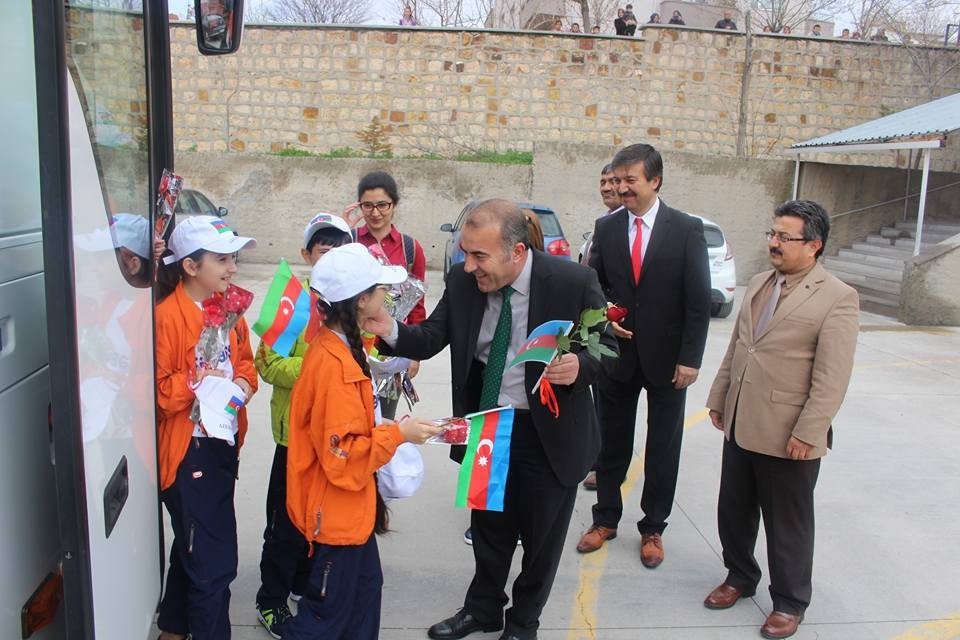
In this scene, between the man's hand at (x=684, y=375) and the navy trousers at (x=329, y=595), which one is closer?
the navy trousers at (x=329, y=595)

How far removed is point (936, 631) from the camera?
3.58 meters

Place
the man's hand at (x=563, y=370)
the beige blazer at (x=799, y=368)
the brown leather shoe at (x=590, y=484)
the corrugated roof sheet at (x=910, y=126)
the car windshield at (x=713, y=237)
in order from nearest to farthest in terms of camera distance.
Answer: the man's hand at (x=563, y=370)
the beige blazer at (x=799, y=368)
the brown leather shoe at (x=590, y=484)
the car windshield at (x=713, y=237)
the corrugated roof sheet at (x=910, y=126)

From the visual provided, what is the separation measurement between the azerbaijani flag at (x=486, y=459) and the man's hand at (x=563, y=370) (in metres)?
0.19

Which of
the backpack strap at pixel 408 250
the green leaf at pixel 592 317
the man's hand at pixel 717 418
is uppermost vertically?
the backpack strap at pixel 408 250

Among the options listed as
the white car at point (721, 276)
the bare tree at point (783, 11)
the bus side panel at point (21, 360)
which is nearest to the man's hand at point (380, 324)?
the bus side panel at point (21, 360)

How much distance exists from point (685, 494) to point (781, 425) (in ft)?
6.41

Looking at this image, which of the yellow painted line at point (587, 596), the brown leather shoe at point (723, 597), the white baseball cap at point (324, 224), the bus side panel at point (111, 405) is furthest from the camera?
the brown leather shoe at point (723, 597)

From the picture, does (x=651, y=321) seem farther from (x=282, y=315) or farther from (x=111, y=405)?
(x=111, y=405)

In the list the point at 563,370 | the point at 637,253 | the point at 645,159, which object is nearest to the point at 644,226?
the point at 637,253

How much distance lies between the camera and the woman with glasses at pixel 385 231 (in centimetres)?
397

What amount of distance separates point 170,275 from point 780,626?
2960 mm

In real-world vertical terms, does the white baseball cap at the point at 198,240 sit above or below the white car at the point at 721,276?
above

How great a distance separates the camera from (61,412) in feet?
5.52

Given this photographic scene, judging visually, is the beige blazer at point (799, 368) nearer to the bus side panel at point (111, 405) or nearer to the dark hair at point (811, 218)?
the dark hair at point (811, 218)
